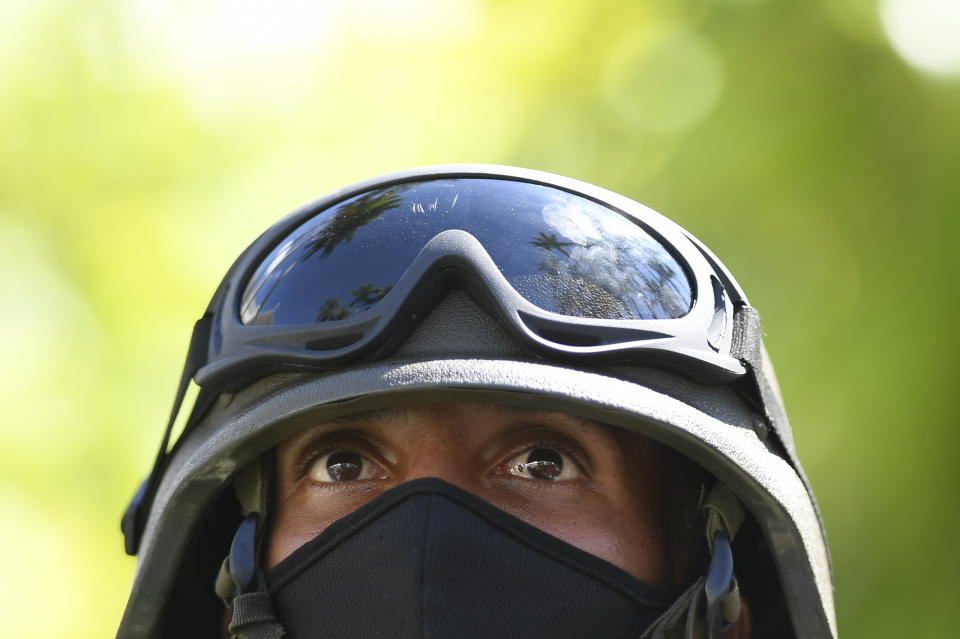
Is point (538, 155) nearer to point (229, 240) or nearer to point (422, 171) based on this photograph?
point (229, 240)

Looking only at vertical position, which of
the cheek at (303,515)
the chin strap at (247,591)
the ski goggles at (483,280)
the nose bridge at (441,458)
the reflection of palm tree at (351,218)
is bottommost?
the chin strap at (247,591)

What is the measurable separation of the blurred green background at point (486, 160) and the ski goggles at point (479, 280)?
3671 millimetres

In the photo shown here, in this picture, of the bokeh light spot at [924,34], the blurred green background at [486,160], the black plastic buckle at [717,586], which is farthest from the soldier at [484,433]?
the bokeh light spot at [924,34]

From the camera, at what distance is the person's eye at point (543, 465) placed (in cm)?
195

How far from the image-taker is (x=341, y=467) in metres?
2.00

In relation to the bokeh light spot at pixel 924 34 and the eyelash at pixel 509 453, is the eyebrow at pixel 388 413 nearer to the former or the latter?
the eyelash at pixel 509 453

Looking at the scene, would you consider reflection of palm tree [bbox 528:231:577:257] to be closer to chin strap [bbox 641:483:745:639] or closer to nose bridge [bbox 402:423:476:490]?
nose bridge [bbox 402:423:476:490]

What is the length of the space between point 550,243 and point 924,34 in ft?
17.6

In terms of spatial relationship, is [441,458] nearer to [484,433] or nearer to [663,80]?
[484,433]

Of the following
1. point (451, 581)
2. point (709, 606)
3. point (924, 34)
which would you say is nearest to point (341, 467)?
point (451, 581)

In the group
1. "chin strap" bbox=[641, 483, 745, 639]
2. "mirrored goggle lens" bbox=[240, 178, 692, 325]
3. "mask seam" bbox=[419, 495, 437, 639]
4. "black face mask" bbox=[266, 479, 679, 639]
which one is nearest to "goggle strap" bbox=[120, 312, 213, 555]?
"mirrored goggle lens" bbox=[240, 178, 692, 325]

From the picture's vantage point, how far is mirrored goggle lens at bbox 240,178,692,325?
6.32 ft

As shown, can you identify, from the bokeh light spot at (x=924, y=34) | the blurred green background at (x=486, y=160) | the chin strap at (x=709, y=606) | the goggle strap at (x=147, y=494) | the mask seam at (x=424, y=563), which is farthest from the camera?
the bokeh light spot at (x=924, y=34)

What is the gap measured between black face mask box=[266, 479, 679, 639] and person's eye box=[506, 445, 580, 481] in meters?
0.11
